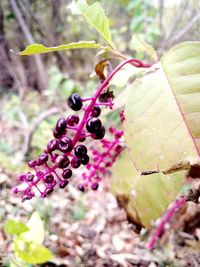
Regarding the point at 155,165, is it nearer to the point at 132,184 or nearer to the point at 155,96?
the point at 155,96

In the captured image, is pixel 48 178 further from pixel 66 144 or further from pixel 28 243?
pixel 28 243

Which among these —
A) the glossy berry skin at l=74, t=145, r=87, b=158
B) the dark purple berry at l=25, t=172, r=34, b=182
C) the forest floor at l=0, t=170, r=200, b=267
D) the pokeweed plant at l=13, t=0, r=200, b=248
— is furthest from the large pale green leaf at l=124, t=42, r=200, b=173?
the forest floor at l=0, t=170, r=200, b=267

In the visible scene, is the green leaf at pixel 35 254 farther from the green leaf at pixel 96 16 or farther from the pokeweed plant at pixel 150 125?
the green leaf at pixel 96 16

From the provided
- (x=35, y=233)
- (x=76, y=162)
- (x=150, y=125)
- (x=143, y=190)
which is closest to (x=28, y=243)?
(x=35, y=233)

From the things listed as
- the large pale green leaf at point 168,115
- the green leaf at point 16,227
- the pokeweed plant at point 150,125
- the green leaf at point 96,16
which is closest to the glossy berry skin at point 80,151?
the pokeweed plant at point 150,125

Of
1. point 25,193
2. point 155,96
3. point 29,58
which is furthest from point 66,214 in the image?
point 29,58

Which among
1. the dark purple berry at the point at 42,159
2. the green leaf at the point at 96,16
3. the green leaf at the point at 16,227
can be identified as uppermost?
the green leaf at the point at 96,16
